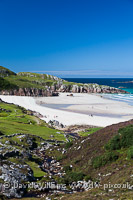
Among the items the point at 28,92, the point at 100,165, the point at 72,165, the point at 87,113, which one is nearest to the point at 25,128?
the point at 72,165

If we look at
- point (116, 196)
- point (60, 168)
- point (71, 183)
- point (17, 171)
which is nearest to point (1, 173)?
point (17, 171)

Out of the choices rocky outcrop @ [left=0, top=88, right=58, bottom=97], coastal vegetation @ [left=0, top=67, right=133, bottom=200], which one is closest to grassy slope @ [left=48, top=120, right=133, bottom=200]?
coastal vegetation @ [left=0, top=67, right=133, bottom=200]

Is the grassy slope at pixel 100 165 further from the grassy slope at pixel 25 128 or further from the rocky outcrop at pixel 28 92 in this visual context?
the rocky outcrop at pixel 28 92

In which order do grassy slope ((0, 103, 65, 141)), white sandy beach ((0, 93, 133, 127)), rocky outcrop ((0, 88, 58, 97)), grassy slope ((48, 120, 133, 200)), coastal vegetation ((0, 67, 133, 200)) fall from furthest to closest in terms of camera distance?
1. rocky outcrop ((0, 88, 58, 97))
2. white sandy beach ((0, 93, 133, 127))
3. grassy slope ((0, 103, 65, 141))
4. coastal vegetation ((0, 67, 133, 200))
5. grassy slope ((48, 120, 133, 200))

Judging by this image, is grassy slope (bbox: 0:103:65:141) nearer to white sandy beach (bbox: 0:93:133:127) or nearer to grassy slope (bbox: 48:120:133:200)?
grassy slope (bbox: 48:120:133:200)

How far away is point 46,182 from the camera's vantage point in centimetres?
1705

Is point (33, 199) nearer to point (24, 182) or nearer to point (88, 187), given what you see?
point (24, 182)

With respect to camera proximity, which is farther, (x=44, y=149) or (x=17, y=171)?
(x=44, y=149)

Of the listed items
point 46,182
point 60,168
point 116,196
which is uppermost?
point 116,196

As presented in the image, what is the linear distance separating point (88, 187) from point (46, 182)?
3.85 meters

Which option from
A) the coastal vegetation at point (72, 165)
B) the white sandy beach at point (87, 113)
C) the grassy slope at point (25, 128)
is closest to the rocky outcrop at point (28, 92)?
the white sandy beach at point (87, 113)

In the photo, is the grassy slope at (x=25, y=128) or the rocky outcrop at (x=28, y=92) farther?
the rocky outcrop at (x=28, y=92)

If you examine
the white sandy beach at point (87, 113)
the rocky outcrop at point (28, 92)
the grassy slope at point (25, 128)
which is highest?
the rocky outcrop at point (28, 92)

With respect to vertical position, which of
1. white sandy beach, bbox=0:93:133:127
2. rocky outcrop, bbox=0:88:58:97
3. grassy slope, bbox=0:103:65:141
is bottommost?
white sandy beach, bbox=0:93:133:127
